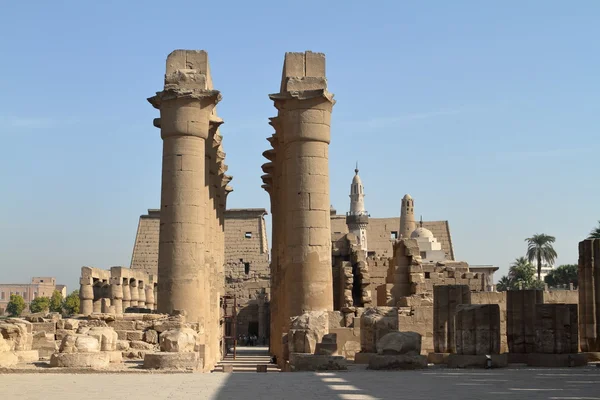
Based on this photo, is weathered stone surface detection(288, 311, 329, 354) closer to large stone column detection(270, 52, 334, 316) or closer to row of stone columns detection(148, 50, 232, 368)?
large stone column detection(270, 52, 334, 316)

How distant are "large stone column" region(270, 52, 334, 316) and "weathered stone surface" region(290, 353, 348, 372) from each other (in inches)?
181

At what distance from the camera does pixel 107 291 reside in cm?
4688

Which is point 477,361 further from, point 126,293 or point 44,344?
point 126,293

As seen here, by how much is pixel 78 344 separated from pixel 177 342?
6.41ft

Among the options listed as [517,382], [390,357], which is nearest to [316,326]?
[390,357]

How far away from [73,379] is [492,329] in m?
9.02

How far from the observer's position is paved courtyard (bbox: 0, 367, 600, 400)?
11.8 m

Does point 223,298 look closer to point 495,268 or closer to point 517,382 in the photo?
point 517,382

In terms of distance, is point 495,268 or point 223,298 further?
point 495,268

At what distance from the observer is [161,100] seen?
23.8 metres

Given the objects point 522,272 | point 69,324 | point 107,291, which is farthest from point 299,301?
point 522,272

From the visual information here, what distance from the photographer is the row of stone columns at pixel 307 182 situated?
22.9 meters

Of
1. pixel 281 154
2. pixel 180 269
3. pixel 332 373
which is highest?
pixel 281 154

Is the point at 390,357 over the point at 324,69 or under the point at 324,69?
under
